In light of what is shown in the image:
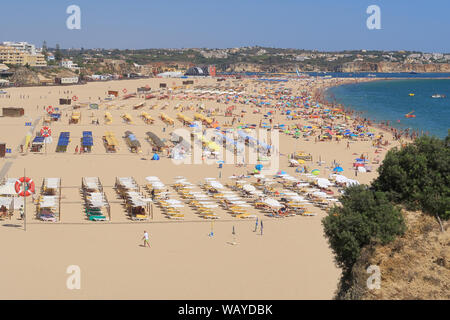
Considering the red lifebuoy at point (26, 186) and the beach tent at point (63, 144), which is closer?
the red lifebuoy at point (26, 186)

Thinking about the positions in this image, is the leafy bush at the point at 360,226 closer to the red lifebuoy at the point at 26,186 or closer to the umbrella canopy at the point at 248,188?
the umbrella canopy at the point at 248,188

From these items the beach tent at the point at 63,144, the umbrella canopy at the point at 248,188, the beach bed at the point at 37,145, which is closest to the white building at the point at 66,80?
the beach tent at the point at 63,144

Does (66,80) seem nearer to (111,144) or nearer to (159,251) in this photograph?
(111,144)

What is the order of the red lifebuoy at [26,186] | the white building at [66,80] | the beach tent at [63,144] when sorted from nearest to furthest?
the red lifebuoy at [26,186]
the beach tent at [63,144]
the white building at [66,80]

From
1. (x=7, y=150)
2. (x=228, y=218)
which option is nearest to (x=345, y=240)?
(x=228, y=218)

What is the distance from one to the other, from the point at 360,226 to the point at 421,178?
103 inches

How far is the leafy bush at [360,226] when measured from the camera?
1066 centimetres

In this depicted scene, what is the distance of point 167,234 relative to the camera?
15.5 metres

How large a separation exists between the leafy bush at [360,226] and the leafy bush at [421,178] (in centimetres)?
106

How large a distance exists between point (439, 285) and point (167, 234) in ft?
27.6

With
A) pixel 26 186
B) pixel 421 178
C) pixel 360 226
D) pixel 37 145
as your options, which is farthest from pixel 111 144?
pixel 360 226

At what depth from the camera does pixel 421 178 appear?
1243 cm
